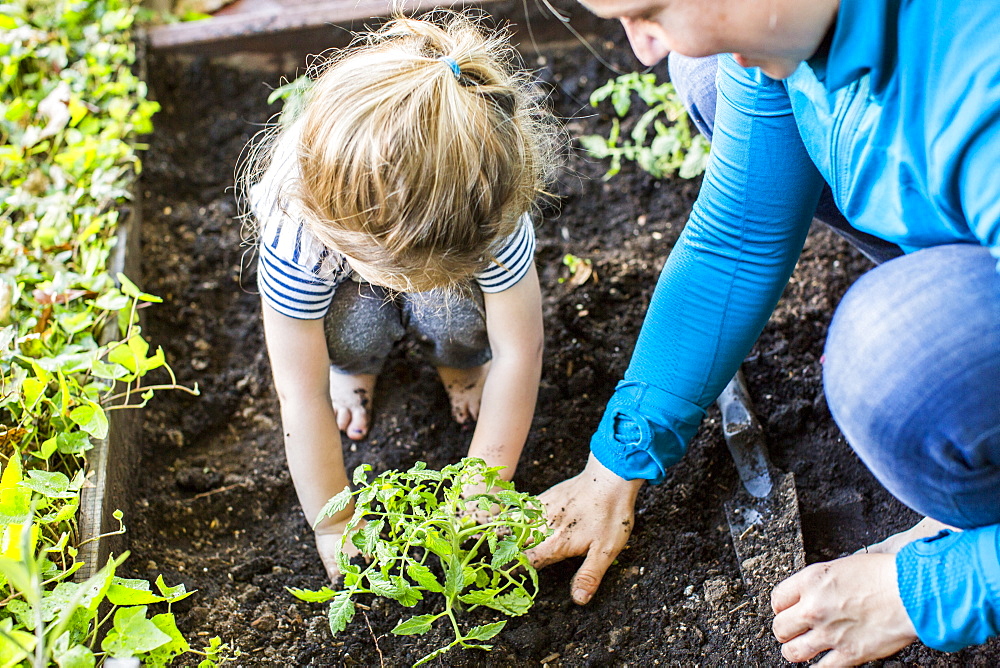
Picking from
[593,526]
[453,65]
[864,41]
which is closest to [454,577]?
[593,526]

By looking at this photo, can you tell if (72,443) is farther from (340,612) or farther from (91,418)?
(340,612)

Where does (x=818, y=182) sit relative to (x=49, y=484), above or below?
above

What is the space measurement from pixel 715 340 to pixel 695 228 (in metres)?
0.19

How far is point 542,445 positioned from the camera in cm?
177

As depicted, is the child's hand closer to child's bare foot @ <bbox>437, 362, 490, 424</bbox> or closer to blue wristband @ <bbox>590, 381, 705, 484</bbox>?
child's bare foot @ <bbox>437, 362, 490, 424</bbox>

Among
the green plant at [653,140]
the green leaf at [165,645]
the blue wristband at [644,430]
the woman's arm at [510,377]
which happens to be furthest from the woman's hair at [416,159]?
the green plant at [653,140]

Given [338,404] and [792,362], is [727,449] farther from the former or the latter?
[338,404]

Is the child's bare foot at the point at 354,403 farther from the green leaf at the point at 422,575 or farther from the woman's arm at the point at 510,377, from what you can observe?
the green leaf at the point at 422,575

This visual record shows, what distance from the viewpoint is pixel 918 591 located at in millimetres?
1047

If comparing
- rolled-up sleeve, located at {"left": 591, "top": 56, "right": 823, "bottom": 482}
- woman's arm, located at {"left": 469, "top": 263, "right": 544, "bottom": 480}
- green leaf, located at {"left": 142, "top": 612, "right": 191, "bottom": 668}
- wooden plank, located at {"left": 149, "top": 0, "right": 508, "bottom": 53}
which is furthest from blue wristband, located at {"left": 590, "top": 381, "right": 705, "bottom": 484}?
wooden plank, located at {"left": 149, "top": 0, "right": 508, "bottom": 53}

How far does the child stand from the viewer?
46.8 inches

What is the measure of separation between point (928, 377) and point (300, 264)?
967 mm

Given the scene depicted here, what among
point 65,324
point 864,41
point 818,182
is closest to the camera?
point 864,41

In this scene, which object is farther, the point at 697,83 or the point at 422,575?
the point at 697,83
